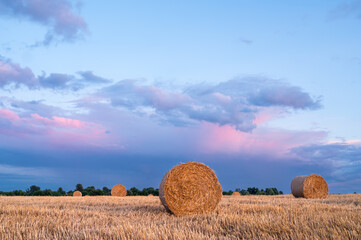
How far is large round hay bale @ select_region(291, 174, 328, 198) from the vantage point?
18237 mm

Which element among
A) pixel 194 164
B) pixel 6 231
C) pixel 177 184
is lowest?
pixel 6 231

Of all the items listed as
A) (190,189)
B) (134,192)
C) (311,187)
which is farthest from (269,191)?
(190,189)

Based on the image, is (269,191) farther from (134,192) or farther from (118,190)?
(118,190)

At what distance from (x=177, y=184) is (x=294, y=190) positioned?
40.1ft

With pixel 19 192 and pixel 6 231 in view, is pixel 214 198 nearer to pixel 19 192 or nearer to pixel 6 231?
pixel 6 231

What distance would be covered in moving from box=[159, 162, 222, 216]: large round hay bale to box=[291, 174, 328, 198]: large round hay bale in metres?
10.7

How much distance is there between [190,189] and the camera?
946cm

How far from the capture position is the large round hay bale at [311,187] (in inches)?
718

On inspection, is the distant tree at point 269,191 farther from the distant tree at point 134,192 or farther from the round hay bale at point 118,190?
the round hay bale at point 118,190

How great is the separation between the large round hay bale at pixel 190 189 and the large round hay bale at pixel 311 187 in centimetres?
1069

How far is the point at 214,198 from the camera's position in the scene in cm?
948

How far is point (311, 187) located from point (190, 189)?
11.7 metres

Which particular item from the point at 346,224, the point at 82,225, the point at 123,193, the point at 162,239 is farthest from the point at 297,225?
the point at 123,193

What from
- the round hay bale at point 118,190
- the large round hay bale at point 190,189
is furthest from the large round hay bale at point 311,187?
the round hay bale at point 118,190
